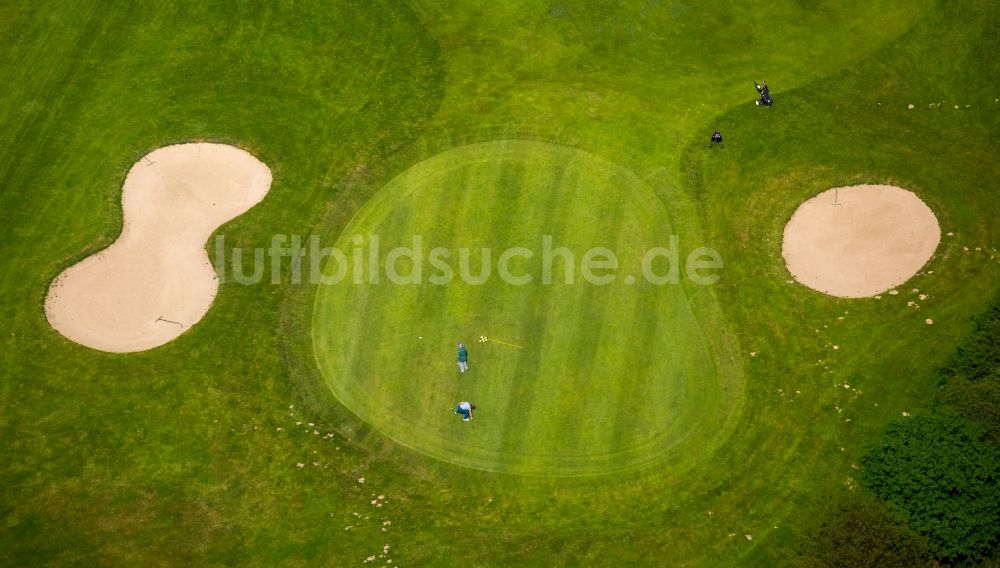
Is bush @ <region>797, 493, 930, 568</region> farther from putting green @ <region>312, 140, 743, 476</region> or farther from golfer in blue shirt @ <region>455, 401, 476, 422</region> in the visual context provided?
golfer in blue shirt @ <region>455, 401, 476, 422</region>

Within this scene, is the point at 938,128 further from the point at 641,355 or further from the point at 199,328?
the point at 199,328

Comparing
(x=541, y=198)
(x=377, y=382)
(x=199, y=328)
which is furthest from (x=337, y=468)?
(x=541, y=198)

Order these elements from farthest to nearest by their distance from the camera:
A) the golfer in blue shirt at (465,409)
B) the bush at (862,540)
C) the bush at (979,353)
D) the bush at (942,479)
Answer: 1. the bush at (979,353)
2. the golfer in blue shirt at (465,409)
3. the bush at (942,479)
4. the bush at (862,540)

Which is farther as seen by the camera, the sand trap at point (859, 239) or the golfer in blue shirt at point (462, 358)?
the sand trap at point (859, 239)

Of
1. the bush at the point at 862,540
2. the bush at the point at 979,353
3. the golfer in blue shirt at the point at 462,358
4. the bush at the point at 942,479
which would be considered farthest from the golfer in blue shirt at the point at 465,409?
the bush at the point at 979,353

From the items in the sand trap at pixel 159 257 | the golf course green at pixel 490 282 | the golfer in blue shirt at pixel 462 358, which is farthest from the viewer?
the sand trap at pixel 159 257

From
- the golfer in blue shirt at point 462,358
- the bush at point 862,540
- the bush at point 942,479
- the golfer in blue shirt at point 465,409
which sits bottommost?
the bush at point 862,540

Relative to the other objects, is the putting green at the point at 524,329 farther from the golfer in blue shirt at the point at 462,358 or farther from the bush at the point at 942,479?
the bush at the point at 942,479
